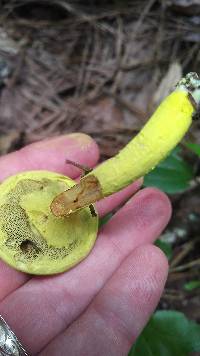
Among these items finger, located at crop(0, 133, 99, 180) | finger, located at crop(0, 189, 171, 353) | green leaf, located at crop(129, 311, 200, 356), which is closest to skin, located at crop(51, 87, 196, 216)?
finger, located at crop(0, 189, 171, 353)

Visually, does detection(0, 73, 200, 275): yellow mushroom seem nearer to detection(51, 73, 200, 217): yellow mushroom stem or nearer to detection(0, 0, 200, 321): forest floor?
detection(51, 73, 200, 217): yellow mushroom stem

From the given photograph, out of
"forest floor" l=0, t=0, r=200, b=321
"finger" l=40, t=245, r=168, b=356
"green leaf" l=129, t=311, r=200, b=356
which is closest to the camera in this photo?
"finger" l=40, t=245, r=168, b=356

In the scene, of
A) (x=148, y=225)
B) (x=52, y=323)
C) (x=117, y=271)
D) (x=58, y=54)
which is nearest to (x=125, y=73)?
(x=58, y=54)

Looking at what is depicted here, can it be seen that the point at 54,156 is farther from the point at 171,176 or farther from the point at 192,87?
the point at 192,87

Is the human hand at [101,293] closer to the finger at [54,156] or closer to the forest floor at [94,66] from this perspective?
the finger at [54,156]

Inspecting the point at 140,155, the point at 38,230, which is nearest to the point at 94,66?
the point at 38,230

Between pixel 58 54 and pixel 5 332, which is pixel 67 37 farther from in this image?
pixel 5 332
